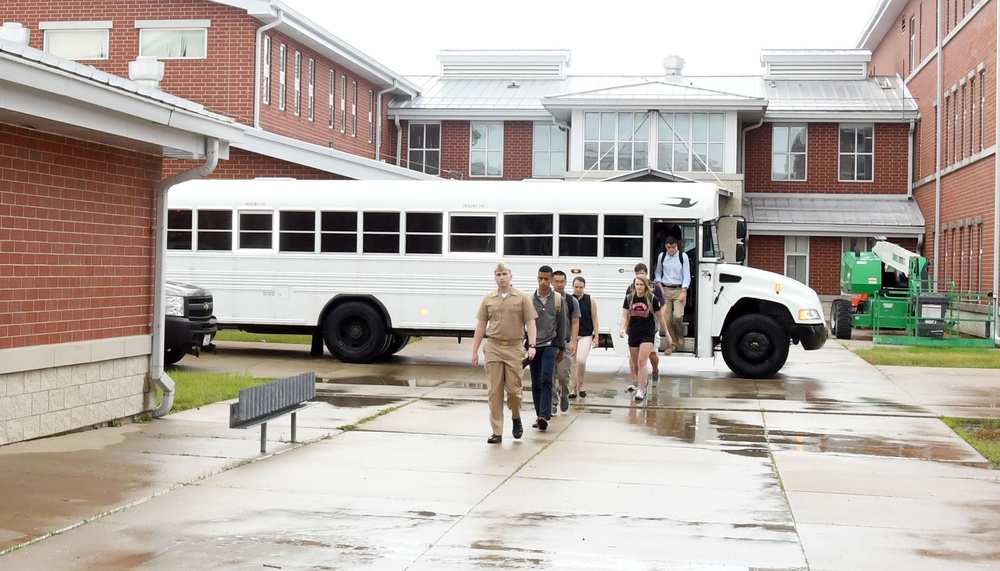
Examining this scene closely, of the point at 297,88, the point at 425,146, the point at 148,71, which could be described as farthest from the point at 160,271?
the point at 425,146

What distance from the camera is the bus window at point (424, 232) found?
64.1 ft

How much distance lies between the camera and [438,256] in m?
19.5

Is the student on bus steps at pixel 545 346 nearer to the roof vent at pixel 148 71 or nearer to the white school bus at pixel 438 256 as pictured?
the roof vent at pixel 148 71

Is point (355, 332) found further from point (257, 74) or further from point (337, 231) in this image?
point (257, 74)

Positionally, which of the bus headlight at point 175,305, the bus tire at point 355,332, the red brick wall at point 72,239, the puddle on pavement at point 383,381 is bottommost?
the puddle on pavement at point 383,381

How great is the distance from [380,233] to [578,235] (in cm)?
327

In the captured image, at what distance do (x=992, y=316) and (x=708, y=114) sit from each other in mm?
12029

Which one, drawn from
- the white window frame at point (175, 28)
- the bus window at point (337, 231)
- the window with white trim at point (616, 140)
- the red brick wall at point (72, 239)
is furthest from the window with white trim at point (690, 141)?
the red brick wall at point (72, 239)

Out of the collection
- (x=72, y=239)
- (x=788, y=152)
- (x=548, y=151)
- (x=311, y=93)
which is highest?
(x=311, y=93)

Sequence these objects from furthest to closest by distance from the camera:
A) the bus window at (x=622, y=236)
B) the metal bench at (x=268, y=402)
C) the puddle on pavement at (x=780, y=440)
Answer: the bus window at (x=622, y=236), the puddle on pavement at (x=780, y=440), the metal bench at (x=268, y=402)

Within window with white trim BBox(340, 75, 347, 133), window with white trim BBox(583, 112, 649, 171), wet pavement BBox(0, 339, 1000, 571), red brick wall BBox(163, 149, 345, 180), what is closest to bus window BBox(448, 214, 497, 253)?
wet pavement BBox(0, 339, 1000, 571)

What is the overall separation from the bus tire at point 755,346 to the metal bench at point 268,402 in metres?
8.30

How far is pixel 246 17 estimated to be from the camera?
28.3m

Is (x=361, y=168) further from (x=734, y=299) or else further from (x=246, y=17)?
(x=734, y=299)
